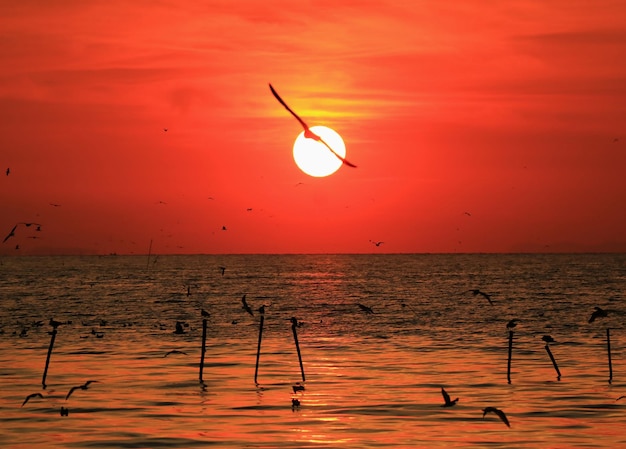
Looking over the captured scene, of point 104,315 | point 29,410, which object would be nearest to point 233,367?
point 29,410

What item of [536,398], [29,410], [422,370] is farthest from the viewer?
[422,370]

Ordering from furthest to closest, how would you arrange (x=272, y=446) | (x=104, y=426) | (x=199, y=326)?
(x=199, y=326), (x=104, y=426), (x=272, y=446)

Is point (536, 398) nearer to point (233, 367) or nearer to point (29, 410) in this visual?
point (233, 367)

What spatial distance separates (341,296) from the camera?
11806 centimetres

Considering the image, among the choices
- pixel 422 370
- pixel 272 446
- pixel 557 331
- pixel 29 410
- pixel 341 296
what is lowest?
pixel 272 446

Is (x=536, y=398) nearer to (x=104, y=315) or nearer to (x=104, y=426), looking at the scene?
(x=104, y=426)

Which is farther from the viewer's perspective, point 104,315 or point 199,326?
point 104,315

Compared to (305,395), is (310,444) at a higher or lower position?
lower

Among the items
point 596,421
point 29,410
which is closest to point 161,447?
point 29,410

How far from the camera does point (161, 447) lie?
89.6 ft

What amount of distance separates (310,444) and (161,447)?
407 centimetres

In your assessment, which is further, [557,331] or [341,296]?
[341,296]

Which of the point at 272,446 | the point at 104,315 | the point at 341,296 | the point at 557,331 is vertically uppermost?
the point at 341,296

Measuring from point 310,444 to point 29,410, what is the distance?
33.3ft
